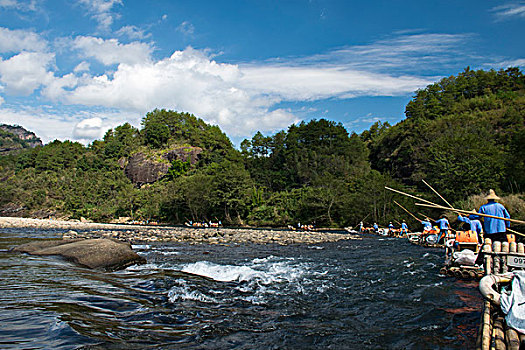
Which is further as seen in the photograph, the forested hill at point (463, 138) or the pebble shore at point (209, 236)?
the forested hill at point (463, 138)

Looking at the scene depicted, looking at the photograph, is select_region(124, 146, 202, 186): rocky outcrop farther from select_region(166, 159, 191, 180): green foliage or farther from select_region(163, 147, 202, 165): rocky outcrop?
select_region(166, 159, 191, 180): green foliage

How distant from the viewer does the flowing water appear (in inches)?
173

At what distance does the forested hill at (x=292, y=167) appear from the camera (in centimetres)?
3416

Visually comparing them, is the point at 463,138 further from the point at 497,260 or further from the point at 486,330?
the point at 486,330

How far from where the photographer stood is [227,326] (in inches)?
200

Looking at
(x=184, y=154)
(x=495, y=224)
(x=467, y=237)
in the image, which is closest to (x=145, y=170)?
(x=184, y=154)

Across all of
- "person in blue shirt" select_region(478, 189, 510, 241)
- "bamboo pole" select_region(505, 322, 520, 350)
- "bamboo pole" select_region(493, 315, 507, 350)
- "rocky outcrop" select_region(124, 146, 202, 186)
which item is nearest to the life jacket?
"person in blue shirt" select_region(478, 189, 510, 241)

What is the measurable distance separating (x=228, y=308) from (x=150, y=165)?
261ft

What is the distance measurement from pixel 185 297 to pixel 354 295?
3.80 metres

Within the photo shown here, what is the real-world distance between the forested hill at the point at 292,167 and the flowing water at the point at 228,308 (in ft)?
52.8

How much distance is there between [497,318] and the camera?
12.1 feet

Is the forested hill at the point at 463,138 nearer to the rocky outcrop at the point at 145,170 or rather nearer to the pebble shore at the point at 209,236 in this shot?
the pebble shore at the point at 209,236

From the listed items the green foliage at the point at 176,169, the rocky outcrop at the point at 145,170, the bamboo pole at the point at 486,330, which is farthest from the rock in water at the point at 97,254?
the rocky outcrop at the point at 145,170

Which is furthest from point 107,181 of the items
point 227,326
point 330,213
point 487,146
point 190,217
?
point 227,326
